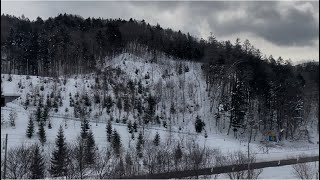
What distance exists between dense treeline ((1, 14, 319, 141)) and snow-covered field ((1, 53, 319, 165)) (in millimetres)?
1354

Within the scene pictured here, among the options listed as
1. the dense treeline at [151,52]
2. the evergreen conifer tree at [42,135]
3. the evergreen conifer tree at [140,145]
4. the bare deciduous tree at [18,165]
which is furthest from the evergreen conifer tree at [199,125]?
the bare deciduous tree at [18,165]

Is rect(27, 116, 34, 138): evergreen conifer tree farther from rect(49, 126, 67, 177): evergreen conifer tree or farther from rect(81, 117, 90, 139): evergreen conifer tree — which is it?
rect(49, 126, 67, 177): evergreen conifer tree

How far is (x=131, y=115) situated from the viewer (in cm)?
3694

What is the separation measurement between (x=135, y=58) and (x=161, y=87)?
10.9m

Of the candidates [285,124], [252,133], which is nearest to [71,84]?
[252,133]

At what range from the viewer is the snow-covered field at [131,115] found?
2897 cm

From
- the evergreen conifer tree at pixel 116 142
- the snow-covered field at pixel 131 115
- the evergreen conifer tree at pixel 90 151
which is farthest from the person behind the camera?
the snow-covered field at pixel 131 115

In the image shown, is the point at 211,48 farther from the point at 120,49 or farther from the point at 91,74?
the point at 91,74

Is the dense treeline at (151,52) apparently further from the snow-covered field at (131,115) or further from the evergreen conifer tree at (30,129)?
the evergreen conifer tree at (30,129)

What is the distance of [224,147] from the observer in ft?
102

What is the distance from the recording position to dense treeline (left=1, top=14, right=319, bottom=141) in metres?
21.2

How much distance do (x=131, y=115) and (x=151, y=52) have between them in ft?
68.2

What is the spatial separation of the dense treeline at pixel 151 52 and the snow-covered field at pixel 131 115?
4.44ft

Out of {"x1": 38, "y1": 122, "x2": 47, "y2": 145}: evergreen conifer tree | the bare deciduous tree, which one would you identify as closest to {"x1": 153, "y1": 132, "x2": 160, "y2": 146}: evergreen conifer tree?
{"x1": 38, "y1": 122, "x2": 47, "y2": 145}: evergreen conifer tree
